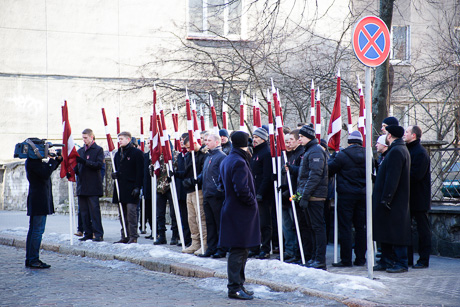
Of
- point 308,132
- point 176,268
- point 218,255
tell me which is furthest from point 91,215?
point 308,132

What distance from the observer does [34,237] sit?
1065cm

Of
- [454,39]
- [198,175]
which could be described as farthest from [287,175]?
[454,39]

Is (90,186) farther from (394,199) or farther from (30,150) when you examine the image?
(394,199)

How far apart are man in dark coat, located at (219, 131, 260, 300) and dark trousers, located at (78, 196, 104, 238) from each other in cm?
593

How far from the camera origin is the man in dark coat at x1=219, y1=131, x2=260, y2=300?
8.10 metres

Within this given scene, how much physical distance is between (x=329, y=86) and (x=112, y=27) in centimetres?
1013

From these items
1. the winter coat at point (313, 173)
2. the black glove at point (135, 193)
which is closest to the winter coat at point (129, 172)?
the black glove at point (135, 193)

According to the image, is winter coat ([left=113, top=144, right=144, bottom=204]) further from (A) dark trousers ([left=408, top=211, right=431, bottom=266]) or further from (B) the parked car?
(B) the parked car

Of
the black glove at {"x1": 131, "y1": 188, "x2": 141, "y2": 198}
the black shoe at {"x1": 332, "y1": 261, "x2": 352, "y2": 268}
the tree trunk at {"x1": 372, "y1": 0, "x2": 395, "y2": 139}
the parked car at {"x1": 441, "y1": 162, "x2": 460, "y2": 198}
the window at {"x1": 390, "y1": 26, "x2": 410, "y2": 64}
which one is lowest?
the black shoe at {"x1": 332, "y1": 261, "x2": 352, "y2": 268}

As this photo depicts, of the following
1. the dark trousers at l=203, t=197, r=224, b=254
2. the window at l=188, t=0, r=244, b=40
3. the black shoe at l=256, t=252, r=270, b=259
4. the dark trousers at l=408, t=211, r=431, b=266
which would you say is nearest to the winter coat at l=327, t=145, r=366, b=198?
the dark trousers at l=408, t=211, r=431, b=266

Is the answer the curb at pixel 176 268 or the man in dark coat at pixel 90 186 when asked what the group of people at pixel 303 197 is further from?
the man in dark coat at pixel 90 186

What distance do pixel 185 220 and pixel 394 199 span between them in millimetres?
4700

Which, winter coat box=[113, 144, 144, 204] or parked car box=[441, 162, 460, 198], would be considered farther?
winter coat box=[113, 144, 144, 204]

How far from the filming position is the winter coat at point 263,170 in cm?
1098
